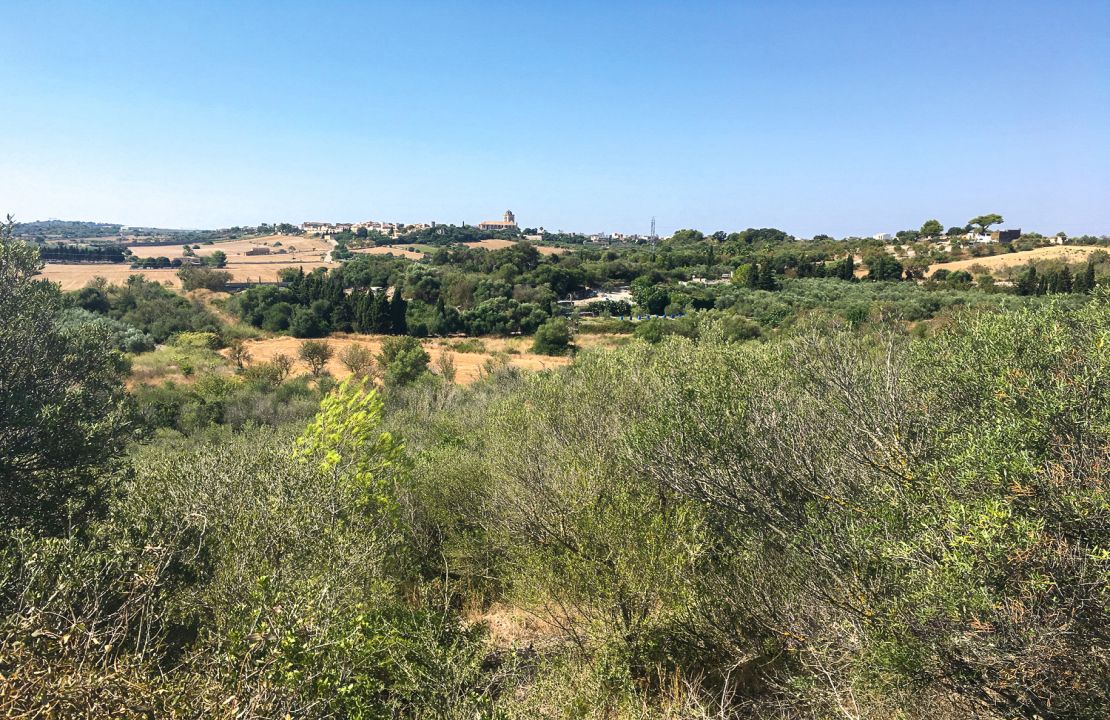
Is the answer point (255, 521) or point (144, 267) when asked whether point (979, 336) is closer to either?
point (255, 521)

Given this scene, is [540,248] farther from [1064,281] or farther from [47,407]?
[47,407]

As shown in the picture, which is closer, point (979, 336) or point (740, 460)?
point (979, 336)

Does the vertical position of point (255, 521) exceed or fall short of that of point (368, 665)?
it exceeds it

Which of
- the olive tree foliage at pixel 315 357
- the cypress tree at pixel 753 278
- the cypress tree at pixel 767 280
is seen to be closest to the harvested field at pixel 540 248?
the cypress tree at pixel 753 278

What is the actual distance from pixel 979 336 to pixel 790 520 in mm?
3891

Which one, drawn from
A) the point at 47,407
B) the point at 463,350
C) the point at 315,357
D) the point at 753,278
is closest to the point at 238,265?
the point at 463,350

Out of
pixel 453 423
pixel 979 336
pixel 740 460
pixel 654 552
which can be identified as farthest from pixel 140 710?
pixel 453 423

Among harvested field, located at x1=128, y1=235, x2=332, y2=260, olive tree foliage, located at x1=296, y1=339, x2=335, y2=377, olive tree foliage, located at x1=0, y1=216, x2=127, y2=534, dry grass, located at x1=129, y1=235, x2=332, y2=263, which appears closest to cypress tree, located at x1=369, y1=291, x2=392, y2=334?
olive tree foliage, located at x1=296, y1=339, x2=335, y2=377

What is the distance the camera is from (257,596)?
19.1ft

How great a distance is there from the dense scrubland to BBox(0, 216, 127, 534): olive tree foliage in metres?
0.05

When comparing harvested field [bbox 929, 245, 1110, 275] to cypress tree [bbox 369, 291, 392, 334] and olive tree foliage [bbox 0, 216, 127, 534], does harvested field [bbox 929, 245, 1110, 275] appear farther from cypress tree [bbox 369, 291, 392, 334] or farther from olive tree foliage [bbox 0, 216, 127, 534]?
olive tree foliage [bbox 0, 216, 127, 534]

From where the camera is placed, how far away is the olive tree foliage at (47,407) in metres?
8.56

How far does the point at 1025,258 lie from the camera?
7256 cm

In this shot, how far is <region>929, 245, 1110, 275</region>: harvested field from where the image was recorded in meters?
68.8
